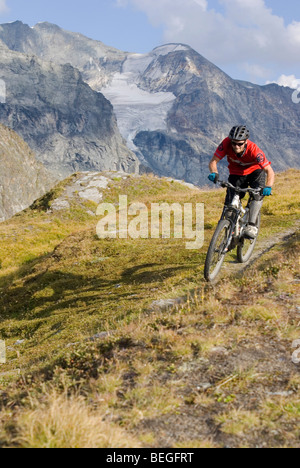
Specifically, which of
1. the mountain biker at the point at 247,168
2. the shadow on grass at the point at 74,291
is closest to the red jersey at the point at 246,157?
the mountain biker at the point at 247,168

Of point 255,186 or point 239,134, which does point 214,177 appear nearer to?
point 239,134

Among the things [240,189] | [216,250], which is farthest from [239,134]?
[216,250]

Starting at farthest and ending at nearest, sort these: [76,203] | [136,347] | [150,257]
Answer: [76,203] < [150,257] < [136,347]

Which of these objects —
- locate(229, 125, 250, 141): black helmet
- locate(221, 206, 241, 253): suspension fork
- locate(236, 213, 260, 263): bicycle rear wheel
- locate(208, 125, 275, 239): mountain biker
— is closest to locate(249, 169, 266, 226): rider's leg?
locate(208, 125, 275, 239): mountain biker

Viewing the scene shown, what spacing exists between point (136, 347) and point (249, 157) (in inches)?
281

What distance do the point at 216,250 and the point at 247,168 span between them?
114 inches

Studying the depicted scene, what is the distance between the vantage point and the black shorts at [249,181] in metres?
12.2

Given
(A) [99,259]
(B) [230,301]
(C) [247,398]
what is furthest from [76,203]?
(C) [247,398]

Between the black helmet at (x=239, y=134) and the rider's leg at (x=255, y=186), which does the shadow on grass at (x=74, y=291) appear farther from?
the black helmet at (x=239, y=134)

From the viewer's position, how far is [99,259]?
20.4 m

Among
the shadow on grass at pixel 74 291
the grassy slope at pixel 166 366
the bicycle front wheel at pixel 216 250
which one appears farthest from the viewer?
the shadow on grass at pixel 74 291
